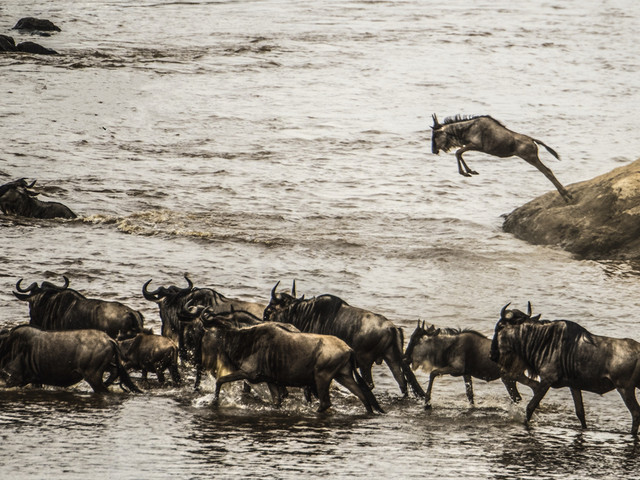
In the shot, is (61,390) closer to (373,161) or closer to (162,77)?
(373,161)

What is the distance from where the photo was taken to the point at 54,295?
1230cm

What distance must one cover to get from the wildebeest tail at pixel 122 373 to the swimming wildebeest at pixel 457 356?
9.38ft

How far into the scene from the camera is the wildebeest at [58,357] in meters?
10.5

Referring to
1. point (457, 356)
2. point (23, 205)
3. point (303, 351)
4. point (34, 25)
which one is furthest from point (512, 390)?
point (34, 25)

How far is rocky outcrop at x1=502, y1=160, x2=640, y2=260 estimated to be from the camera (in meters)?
18.8

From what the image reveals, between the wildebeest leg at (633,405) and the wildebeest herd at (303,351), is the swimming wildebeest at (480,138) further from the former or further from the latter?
the wildebeest leg at (633,405)

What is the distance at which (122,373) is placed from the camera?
10680 mm

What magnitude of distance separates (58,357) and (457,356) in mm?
3986

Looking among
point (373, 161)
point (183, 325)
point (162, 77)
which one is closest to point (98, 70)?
point (162, 77)

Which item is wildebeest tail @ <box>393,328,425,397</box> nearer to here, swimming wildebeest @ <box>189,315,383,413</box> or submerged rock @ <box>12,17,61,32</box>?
swimming wildebeest @ <box>189,315,383,413</box>

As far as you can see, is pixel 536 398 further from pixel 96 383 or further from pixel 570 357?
pixel 96 383

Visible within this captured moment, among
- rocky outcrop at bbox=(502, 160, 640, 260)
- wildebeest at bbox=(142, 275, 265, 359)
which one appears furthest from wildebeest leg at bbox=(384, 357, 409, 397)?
rocky outcrop at bbox=(502, 160, 640, 260)

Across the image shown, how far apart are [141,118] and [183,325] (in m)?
17.8

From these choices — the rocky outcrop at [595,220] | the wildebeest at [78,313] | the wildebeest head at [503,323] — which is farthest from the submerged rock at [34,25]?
the wildebeest head at [503,323]
